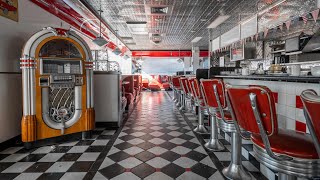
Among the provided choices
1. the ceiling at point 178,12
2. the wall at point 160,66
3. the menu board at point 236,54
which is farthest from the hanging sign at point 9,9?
the wall at point 160,66

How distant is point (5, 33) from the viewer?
10.5 feet

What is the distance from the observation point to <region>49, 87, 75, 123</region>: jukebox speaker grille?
3411mm

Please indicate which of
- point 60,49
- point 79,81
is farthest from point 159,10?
point 79,81

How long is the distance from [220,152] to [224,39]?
854 cm

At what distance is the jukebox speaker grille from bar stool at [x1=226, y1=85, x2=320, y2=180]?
2880 millimetres

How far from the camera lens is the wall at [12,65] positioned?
3170 mm

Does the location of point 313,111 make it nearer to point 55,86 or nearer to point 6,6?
point 55,86

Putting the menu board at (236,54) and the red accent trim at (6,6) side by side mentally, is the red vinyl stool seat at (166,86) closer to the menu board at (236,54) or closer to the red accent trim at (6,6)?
the menu board at (236,54)

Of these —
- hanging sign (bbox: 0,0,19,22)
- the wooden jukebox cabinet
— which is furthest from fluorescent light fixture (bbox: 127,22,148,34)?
hanging sign (bbox: 0,0,19,22)

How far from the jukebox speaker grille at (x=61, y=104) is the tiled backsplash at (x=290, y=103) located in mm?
3034

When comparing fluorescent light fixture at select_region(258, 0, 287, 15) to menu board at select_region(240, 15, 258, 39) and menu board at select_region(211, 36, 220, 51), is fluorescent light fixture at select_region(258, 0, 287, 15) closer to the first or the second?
menu board at select_region(240, 15, 258, 39)

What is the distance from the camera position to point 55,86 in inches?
132

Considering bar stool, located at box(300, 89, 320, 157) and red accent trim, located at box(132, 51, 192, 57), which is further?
red accent trim, located at box(132, 51, 192, 57)

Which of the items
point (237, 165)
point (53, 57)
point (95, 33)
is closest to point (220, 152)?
point (237, 165)
